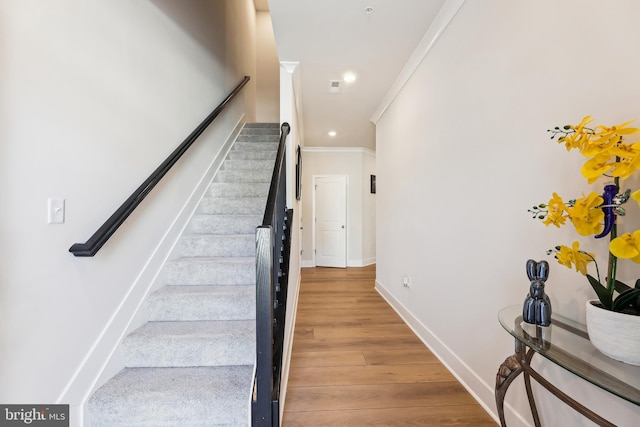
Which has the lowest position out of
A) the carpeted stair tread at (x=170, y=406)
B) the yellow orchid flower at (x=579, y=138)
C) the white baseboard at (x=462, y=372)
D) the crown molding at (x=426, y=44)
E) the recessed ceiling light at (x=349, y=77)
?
the white baseboard at (x=462, y=372)

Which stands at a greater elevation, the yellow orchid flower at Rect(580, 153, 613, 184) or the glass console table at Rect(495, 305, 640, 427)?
the yellow orchid flower at Rect(580, 153, 613, 184)

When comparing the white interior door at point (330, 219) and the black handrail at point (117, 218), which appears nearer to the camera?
the black handrail at point (117, 218)

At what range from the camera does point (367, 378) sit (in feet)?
6.32

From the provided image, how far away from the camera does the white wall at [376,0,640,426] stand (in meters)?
1.02

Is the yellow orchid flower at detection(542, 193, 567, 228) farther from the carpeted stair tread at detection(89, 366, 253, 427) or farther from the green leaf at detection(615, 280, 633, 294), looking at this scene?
the carpeted stair tread at detection(89, 366, 253, 427)

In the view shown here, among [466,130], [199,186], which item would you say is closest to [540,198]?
[466,130]

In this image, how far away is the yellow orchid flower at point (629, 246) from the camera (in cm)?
68

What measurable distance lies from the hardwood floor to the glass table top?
0.89m

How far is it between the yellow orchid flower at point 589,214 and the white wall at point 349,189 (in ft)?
17.0

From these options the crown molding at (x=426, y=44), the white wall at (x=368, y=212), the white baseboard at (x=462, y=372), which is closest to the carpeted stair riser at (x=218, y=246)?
the white baseboard at (x=462, y=372)

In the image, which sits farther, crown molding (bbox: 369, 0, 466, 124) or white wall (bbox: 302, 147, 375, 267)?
white wall (bbox: 302, 147, 375, 267)

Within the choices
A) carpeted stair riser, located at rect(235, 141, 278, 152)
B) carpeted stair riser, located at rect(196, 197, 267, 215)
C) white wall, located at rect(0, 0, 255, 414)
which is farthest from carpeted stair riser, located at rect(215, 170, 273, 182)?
white wall, located at rect(0, 0, 255, 414)

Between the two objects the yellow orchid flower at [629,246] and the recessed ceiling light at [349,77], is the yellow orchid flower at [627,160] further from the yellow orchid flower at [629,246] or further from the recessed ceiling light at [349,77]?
the recessed ceiling light at [349,77]

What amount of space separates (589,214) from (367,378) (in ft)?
→ 5.54
